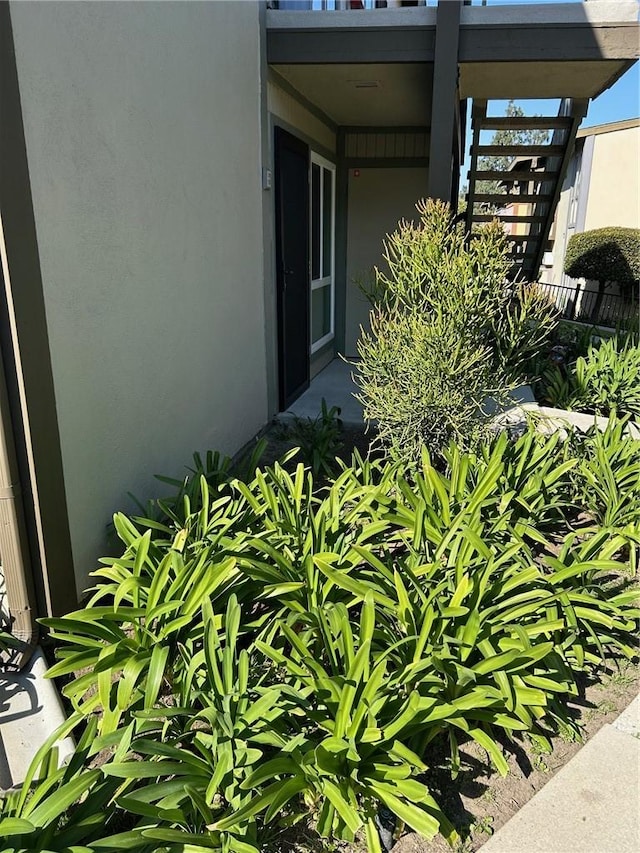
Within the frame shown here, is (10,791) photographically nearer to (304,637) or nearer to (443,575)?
(304,637)

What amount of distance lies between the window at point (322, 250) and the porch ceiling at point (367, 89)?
630 mm

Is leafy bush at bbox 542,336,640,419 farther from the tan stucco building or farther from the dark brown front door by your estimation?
the tan stucco building

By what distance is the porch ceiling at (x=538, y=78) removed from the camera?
5121mm

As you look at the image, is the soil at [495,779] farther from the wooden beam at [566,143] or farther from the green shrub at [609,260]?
the green shrub at [609,260]

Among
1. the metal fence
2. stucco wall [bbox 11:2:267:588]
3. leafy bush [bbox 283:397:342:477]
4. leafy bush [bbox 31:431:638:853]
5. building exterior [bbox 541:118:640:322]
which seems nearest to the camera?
leafy bush [bbox 31:431:638:853]

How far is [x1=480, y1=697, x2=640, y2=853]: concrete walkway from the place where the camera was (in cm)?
193

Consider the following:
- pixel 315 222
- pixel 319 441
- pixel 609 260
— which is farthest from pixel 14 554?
pixel 609 260

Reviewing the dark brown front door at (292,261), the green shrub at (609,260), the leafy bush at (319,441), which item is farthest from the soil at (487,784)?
the green shrub at (609,260)

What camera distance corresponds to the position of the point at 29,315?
253 centimetres

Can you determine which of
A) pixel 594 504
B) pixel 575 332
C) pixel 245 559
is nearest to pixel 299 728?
pixel 245 559

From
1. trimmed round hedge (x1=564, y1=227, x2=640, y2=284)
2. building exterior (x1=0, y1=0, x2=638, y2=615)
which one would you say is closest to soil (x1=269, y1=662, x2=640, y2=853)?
building exterior (x1=0, y1=0, x2=638, y2=615)

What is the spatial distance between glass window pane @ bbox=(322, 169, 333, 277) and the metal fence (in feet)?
22.3

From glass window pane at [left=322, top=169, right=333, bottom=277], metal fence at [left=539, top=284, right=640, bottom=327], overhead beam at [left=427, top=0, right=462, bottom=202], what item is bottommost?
metal fence at [left=539, top=284, right=640, bottom=327]

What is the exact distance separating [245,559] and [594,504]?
208 cm
